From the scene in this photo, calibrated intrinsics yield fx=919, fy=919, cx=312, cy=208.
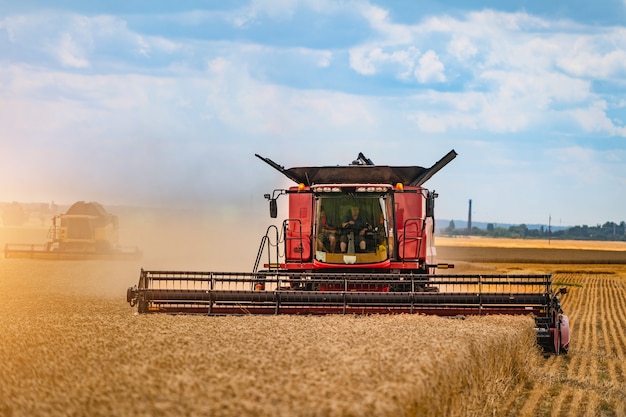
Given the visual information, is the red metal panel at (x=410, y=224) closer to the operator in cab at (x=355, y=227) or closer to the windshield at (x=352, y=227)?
the windshield at (x=352, y=227)

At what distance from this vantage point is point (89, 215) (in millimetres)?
44906

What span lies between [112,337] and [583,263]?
59.8 m

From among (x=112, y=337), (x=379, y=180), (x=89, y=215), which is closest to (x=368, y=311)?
(x=379, y=180)

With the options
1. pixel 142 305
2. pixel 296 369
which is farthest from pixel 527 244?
pixel 296 369

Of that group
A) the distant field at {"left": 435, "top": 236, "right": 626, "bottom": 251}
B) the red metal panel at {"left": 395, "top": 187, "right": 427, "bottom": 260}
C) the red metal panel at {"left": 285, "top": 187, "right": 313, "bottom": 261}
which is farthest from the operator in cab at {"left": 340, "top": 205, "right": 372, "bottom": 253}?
the distant field at {"left": 435, "top": 236, "right": 626, "bottom": 251}

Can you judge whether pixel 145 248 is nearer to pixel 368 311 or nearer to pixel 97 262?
pixel 97 262

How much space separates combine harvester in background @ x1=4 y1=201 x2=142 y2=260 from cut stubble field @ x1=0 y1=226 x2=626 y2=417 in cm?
3220

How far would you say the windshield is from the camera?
53.6 feet

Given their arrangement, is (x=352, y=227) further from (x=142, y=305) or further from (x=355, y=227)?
(x=142, y=305)

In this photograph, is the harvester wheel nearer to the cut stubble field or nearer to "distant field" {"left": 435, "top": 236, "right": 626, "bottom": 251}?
the cut stubble field

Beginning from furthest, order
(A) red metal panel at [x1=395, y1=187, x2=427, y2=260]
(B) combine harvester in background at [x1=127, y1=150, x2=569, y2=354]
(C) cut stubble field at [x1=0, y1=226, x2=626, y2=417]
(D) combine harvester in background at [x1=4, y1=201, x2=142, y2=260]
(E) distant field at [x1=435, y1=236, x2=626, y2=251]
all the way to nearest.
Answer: (E) distant field at [x1=435, y1=236, x2=626, y2=251] → (D) combine harvester in background at [x1=4, y1=201, x2=142, y2=260] → (A) red metal panel at [x1=395, y1=187, x2=427, y2=260] → (B) combine harvester in background at [x1=127, y1=150, x2=569, y2=354] → (C) cut stubble field at [x1=0, y1=226, x2=626, y2=417]

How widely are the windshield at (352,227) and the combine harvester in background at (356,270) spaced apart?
2 centimetres

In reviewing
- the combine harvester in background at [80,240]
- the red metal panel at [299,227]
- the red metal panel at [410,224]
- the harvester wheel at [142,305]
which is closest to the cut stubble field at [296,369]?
the harvester wheel at [142,305]

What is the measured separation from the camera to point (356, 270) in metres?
16.3
